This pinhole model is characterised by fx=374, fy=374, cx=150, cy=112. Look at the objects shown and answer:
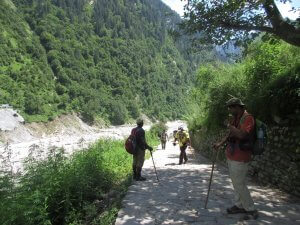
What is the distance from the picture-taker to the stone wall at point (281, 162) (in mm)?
8391

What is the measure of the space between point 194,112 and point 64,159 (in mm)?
16846

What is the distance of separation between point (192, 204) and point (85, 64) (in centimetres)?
13711

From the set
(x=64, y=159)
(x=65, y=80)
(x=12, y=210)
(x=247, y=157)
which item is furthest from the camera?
(x=65, y=80)

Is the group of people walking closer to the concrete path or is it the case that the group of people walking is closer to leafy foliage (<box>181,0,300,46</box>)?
the concrete path

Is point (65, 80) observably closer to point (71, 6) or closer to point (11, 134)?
point (11, 134)

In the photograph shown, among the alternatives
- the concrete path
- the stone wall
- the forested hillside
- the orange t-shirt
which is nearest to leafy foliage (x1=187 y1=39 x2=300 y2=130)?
the stone wall

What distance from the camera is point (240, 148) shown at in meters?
6.26

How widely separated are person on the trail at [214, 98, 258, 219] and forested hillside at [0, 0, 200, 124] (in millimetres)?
70109

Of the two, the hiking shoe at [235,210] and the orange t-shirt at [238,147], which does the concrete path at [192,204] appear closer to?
the hiking shoe at [235,210]

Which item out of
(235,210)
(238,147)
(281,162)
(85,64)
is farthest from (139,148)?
(85,64)

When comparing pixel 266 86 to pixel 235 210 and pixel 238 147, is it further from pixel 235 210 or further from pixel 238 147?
→ pixel 235 210

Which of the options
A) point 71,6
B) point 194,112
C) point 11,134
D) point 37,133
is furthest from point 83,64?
point 194,112

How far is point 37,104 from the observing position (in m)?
91.6

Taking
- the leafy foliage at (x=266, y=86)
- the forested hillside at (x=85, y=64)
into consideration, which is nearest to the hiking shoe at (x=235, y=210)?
the leafy foliage at (x=266, y=86)
